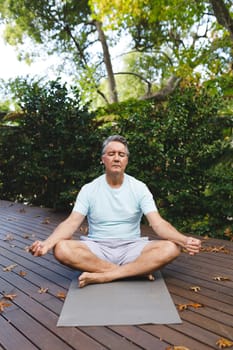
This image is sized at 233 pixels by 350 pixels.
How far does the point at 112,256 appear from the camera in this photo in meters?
2.55

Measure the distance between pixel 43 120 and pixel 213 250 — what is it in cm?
399

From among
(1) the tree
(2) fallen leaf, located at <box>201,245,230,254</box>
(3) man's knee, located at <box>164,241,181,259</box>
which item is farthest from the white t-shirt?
(1) the tree

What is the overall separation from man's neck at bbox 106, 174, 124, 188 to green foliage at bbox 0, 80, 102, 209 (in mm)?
2938

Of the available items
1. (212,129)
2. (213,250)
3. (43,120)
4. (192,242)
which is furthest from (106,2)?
(192,242)

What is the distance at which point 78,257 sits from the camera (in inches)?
93.6

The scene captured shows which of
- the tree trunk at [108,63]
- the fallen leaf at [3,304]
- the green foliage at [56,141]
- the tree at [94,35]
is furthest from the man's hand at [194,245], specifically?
the tree trunk at [108,63]

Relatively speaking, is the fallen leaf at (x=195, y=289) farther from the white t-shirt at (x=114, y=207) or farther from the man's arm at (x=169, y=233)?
the white t-shirt at (x=114, y=207)

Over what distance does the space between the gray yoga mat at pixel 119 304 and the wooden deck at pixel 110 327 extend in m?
0.06

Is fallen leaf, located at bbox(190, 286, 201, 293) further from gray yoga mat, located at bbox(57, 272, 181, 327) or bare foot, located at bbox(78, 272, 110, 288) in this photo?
bare foot, located at bbox(78, 272, 110, 288)

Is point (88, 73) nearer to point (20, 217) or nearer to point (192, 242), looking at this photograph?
point (20, 217)

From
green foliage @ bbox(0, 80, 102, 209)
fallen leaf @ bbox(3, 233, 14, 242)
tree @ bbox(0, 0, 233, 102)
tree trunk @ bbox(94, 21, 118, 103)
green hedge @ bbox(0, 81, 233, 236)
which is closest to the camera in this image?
fallen leaf @ bbox(3, 233, 14, 242)

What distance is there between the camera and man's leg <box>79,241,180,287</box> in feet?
7.80

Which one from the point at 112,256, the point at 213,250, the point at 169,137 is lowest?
the point at 213,250

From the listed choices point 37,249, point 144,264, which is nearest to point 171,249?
point 144,264
